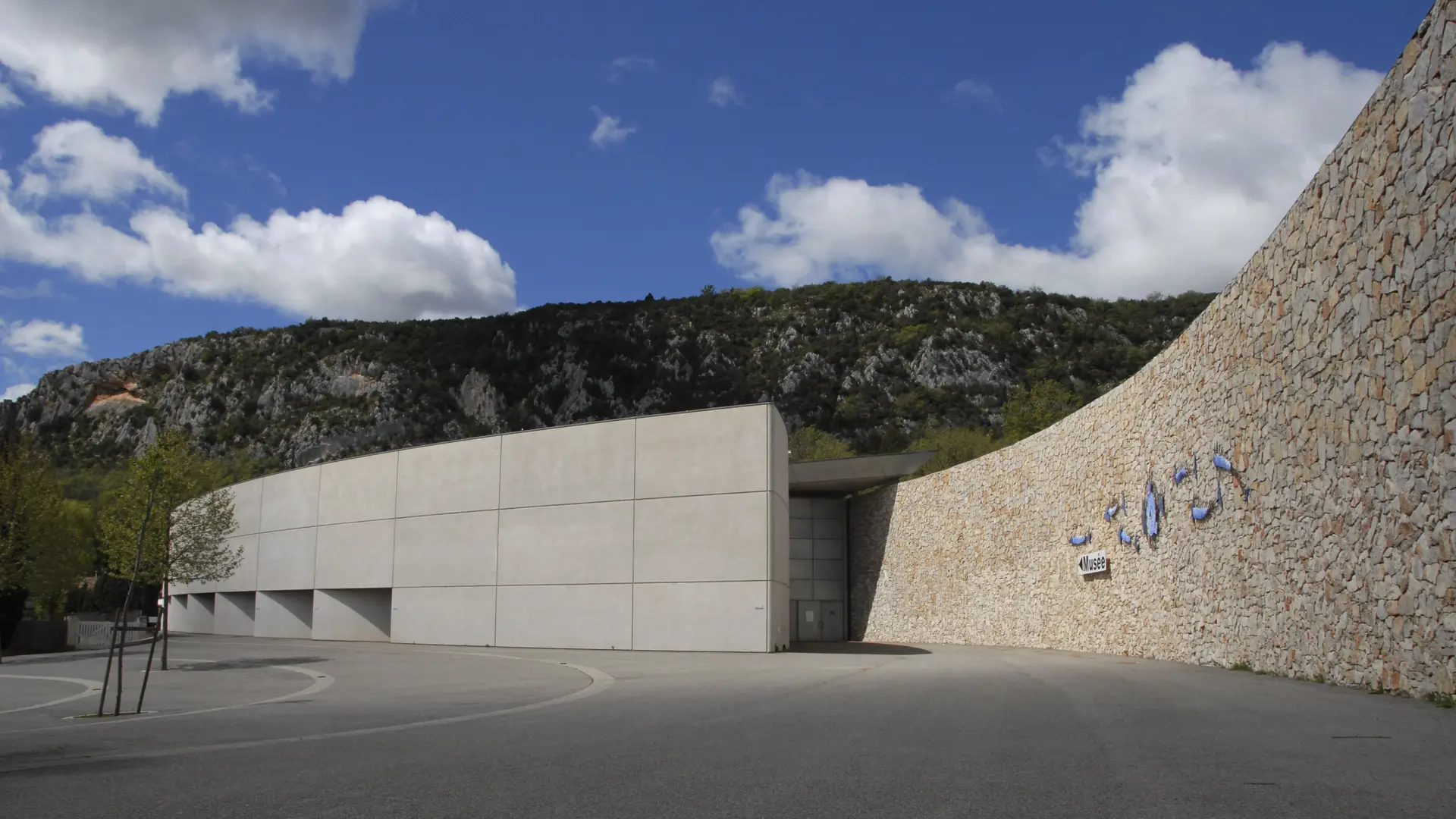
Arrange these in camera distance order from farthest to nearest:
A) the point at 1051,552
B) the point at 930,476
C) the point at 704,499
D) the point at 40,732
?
the point at 930,476, the point at 704,499, the point at 1051,552, the point at 40,732

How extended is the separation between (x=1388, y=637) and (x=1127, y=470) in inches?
439

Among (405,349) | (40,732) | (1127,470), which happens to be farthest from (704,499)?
(405,349)

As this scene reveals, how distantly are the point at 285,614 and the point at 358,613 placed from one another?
5.75 metres

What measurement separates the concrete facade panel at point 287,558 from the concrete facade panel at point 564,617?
11585 mm

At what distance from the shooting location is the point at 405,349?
9412cm

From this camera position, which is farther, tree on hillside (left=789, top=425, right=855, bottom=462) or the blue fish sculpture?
tree on hillside (left=789, top=425, right=855, bottom=462)

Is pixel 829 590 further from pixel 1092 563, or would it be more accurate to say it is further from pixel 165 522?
pixel 165 522

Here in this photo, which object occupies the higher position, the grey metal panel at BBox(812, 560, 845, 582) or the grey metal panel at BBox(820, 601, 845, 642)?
the grey metal panel at BBox(812, 560, 845, 582)

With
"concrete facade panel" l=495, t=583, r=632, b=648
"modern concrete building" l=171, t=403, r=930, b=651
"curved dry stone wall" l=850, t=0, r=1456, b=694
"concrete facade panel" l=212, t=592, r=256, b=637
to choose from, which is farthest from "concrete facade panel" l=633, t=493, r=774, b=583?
"concrete facade panel" l=212, t=592, r=256, b=637

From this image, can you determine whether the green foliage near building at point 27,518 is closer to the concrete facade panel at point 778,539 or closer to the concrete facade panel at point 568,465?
the concrete facade panel at point 568,465

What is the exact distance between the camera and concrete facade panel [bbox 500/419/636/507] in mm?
30734

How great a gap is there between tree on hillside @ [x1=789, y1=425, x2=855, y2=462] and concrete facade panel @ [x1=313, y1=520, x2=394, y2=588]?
29100 millimetres

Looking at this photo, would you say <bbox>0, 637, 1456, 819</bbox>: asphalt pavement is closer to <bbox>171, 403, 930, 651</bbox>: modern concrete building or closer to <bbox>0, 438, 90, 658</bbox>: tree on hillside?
<bbox>171, 403, 930, 651</bbox>: modern concrete building

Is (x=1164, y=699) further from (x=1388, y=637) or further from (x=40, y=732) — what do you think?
(x=40, y=732)
